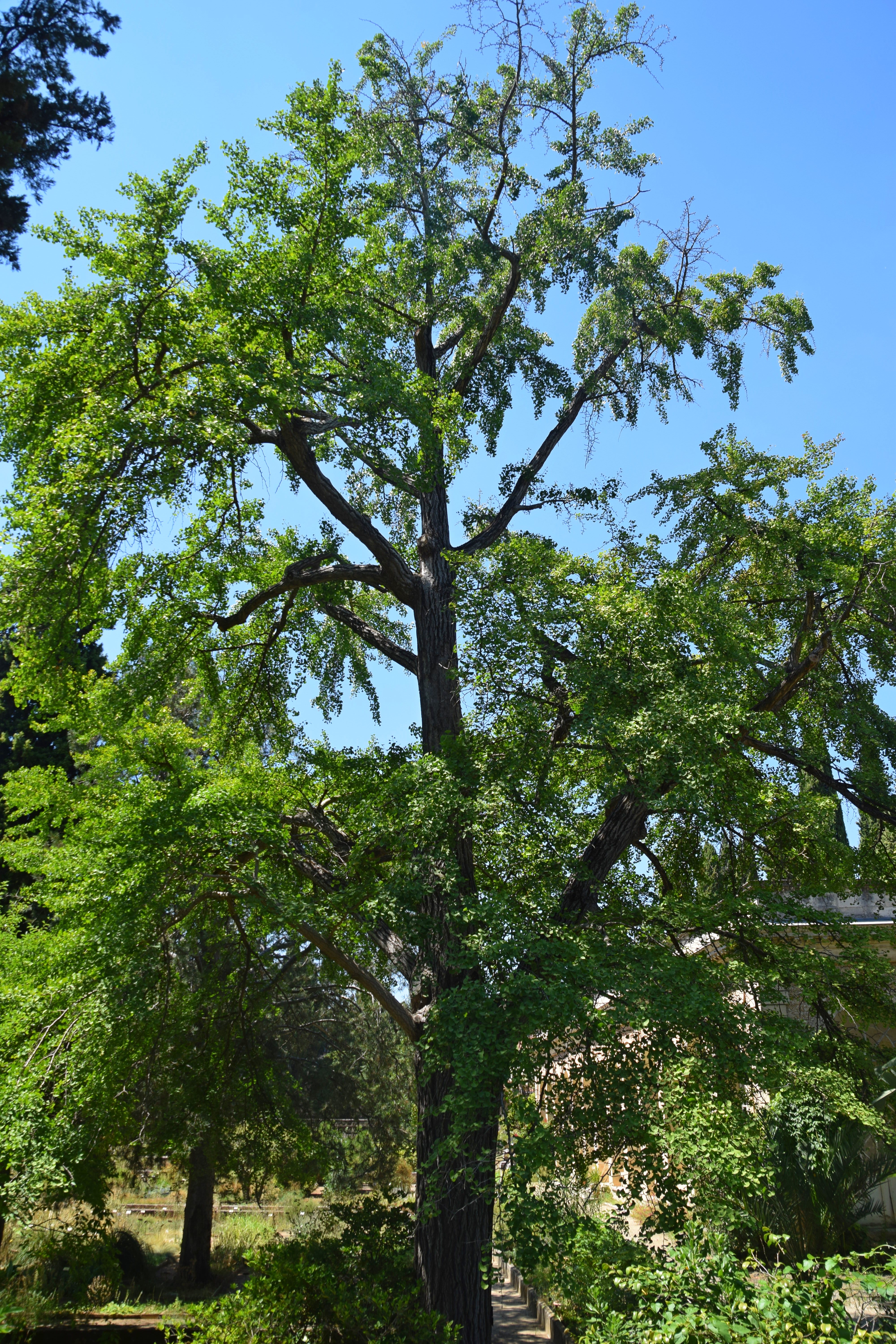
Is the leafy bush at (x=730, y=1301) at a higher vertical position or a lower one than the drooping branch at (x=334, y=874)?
lower

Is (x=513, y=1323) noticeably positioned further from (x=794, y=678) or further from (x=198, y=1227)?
(x=794, y=678)

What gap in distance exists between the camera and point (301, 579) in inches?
430

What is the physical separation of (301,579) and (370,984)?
15.7 ft

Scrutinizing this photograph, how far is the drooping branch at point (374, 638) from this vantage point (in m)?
11.7

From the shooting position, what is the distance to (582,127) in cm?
1250

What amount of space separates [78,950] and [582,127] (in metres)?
12.3

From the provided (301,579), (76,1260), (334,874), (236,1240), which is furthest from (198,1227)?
(301,579)

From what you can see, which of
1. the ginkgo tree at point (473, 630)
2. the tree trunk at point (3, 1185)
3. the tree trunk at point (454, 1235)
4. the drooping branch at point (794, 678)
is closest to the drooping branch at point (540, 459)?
the ginkgo tree at point (473, 630)

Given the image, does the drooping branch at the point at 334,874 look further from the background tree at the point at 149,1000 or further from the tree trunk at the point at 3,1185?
the tree trunk at the point at 3,1185

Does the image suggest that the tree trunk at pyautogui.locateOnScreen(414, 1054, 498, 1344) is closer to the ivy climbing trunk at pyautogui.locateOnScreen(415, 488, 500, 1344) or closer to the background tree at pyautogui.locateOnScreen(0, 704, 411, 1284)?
the ivy climbing trunk at pyautogui.locateOnScreen(415, 488, 500, 1344)

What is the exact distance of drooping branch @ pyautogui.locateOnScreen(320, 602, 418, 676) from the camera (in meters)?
11.7

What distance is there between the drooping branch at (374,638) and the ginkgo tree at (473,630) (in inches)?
2.3

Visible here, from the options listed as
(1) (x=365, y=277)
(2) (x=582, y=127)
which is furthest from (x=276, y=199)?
(2) (x=582, y=127)

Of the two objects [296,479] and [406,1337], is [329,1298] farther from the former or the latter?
[296,479]
